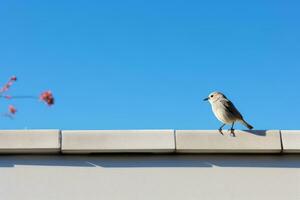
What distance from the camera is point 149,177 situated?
6496mm

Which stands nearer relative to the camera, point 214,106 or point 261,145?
point 261,145

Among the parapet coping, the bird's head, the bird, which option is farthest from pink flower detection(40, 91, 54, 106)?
the bird's head

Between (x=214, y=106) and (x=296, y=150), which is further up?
(x=214, y=106)

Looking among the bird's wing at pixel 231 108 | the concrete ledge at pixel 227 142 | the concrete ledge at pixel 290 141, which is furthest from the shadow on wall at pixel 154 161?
the bird's wing at pixel 231 108

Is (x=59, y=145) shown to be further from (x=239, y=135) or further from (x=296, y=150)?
(x=296, y=150)

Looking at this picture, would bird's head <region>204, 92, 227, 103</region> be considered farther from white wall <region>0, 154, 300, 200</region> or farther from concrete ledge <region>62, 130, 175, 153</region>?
concrete ledge <region>62, 130, 175, 153</region>

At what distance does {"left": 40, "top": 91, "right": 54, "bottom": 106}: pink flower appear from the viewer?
232 cm

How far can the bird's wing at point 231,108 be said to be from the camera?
25.4 feet

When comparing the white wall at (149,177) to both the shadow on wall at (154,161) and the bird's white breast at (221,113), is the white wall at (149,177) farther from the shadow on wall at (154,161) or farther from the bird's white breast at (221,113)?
the bird's white breast at (221,113)

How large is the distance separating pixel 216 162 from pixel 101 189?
1417 millimetres

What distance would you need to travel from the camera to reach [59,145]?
628 centimetres

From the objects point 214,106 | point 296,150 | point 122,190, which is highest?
point 214,106

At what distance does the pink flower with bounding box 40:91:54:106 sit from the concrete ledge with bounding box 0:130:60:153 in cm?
391

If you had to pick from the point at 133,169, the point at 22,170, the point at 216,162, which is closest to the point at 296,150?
the point at 216,162
